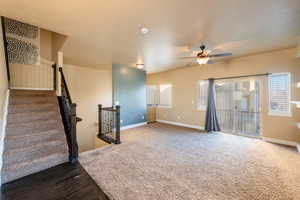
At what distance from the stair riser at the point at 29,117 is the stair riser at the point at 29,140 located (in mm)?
423

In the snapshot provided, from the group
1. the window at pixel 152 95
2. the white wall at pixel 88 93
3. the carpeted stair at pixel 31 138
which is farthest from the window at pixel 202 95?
the carpeted stair at pixel 31 138

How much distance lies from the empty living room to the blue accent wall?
0.07 m

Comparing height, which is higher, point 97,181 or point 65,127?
point 65,127

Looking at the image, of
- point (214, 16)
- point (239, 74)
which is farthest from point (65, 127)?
point (239, 74)

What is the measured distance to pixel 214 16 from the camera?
7.11 ft

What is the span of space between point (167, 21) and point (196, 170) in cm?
289

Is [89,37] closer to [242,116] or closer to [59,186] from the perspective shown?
[59,186]

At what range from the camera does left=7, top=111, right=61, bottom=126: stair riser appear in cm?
257

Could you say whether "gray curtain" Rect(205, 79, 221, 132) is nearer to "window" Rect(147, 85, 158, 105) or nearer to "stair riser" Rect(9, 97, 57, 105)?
"window" Rect(147, 85, 158, 105)

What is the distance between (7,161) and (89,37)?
9.11 ft

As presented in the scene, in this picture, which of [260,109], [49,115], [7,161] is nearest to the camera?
[7,161]

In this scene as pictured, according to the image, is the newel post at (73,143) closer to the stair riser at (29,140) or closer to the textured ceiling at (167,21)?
the stair riser at (29,140)

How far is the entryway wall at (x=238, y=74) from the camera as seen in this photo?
367 centimetres

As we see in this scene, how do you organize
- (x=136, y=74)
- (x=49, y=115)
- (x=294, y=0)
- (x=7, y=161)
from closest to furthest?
(x=294, y=0)
(x=7, y=161)
(x=49, y=115)
(x=136, y=74)
